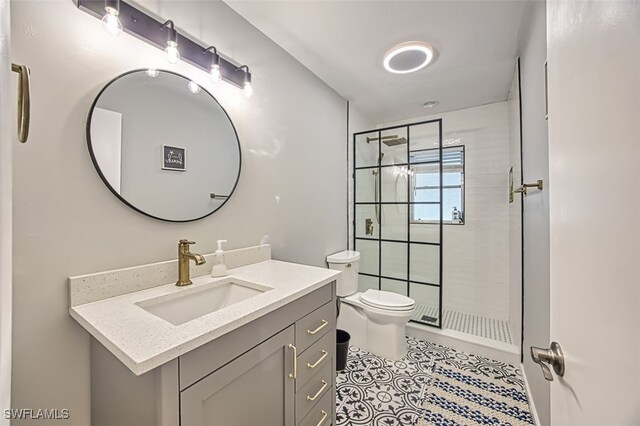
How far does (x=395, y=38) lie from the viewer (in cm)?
176

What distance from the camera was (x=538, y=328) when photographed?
4.77ft

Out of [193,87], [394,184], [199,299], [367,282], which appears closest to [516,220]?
[394,184]

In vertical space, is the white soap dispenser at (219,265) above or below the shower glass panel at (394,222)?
below

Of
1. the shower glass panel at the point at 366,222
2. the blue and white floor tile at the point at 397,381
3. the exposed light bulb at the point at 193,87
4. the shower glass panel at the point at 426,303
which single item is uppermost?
the exposed light bulb at the point at 193,87

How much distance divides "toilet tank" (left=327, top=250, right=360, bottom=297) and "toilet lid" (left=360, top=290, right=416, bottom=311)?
0.14 m

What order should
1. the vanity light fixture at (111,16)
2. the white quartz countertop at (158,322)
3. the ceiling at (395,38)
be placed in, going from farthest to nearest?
the ceiling at (395,38), the vanity light fixture at (111,16), the white quartz countertop at (158,322)

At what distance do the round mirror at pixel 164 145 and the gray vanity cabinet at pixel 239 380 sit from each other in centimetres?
63

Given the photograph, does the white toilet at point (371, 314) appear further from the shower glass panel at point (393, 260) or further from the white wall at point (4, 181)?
the white wall at point (4, 181)

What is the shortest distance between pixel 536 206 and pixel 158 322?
1.87 meters

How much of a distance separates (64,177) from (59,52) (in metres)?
0.45

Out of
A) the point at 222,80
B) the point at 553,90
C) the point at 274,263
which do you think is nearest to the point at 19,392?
the point at 274,263

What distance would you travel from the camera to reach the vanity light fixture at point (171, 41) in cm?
117

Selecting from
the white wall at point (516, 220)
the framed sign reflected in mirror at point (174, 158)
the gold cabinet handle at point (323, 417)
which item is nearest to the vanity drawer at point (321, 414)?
the gold cabinet handle at point (323, 417)

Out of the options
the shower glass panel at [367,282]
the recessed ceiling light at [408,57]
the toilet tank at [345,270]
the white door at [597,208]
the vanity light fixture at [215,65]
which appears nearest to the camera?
the white door at [597,208]
